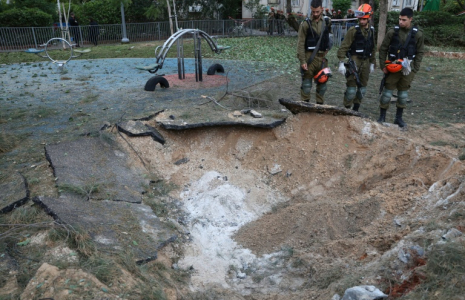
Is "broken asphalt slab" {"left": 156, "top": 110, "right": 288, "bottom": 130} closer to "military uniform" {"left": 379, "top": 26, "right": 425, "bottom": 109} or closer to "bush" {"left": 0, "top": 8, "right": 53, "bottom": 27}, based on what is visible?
"military uniform" {"left": 379, "top": 26, "right": 425, "bottom": 109}

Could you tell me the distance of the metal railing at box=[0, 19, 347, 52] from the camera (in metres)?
17.6

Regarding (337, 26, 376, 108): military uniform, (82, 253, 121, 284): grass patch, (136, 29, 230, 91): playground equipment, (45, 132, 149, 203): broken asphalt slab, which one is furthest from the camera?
(136, 29, 230, 91): playground equipment

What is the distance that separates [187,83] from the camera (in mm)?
9852

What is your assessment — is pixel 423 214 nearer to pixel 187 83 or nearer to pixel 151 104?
pixel 151 104

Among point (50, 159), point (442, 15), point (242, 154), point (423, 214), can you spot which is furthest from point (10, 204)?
point (442, 15)

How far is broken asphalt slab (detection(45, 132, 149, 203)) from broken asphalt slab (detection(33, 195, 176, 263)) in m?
0.19

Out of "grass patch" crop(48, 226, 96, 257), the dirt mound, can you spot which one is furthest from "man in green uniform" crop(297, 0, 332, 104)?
"grass patch" crop(48, 226, 96, 257)

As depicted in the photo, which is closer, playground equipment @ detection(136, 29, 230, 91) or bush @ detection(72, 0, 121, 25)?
playground equipment @ detection(136, 29, 230, 91)

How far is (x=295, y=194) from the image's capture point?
5.39 m

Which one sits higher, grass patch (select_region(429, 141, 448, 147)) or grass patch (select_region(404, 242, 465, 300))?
grass patch (select_region(404, 242, 465, 300))

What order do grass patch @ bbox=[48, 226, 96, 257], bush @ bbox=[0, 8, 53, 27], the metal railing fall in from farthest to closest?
bush @ bbox=[0, 8, 53, 27]
the metal railing
grass patch @ bbox=[48, 226, 96, 257]

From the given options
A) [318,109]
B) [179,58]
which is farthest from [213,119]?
[179,58]

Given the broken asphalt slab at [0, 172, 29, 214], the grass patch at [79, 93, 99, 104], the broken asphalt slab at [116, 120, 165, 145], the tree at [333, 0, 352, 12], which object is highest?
the tree at [333, 0, 352, 12]

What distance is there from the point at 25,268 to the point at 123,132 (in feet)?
9.93
